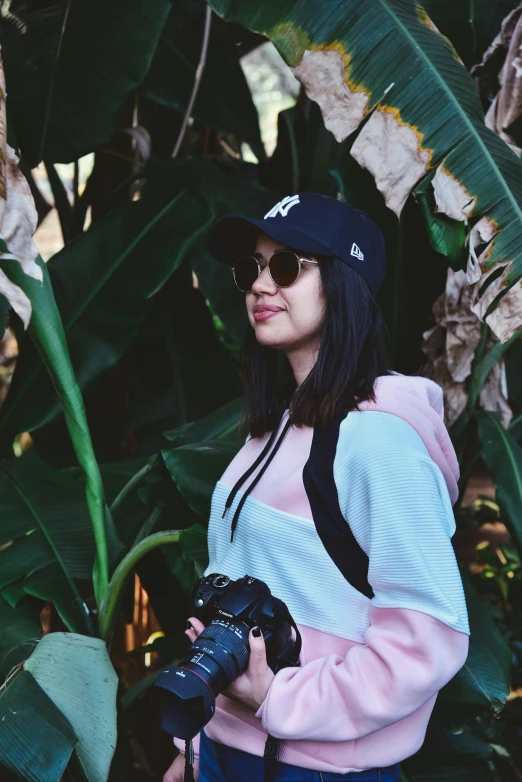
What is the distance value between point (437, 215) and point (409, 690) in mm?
863

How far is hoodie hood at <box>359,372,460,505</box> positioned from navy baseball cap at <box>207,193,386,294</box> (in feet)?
0.48

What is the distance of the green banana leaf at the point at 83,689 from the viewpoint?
1220 millimetres

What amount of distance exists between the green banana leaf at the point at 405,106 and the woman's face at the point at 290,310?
361 millimetres

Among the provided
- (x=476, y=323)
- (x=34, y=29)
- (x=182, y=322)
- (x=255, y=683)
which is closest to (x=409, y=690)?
(x=255, y=683)

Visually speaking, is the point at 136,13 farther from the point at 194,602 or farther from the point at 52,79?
the point at 194,602

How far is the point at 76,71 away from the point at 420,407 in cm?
174

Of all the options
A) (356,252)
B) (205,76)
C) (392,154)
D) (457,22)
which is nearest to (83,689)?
(356,252)

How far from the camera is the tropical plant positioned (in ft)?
4.44

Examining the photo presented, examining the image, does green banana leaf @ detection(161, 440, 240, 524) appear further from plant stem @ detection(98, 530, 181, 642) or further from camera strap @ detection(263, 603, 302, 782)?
camera strap @ detection(263, 603, 302, 782)

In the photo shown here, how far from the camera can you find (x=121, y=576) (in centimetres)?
155

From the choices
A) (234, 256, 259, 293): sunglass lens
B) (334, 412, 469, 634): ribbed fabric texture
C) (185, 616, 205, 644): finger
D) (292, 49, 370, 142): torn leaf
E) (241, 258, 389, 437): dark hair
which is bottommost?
(185, 616, 205, 644): finger

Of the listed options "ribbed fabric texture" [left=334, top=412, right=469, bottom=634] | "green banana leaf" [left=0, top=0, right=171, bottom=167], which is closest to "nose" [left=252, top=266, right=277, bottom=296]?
"ribbed fabric texture" [left=334, top=412, right=469, bottom=634]

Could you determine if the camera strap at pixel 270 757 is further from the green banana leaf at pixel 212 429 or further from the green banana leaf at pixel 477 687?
the green banana leaf at pixel 212 429

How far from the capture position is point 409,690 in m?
0.84
